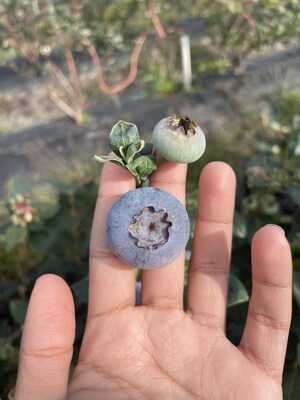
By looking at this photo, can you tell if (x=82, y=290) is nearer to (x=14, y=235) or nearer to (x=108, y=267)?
(x=108, y=267)

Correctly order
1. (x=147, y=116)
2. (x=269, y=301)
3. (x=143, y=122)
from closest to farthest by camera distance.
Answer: (x=269, y=301)
(x=143, y=122)
(x=147, y=116)

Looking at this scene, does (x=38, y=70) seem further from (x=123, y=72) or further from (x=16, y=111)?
(x=123, y=72)

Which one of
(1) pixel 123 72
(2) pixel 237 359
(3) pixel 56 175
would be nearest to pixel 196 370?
(2) pixel 237 359

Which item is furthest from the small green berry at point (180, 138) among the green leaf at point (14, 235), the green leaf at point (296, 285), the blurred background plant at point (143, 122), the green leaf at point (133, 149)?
the green leaf at point (14, 235)

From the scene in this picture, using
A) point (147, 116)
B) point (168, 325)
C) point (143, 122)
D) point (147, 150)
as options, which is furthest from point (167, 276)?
point (147, 116)

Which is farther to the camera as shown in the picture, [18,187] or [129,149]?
[18,187]

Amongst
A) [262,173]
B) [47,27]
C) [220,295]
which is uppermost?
[47,27]

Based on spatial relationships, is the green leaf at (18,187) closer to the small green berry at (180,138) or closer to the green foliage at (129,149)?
the green foliage at (129,149)

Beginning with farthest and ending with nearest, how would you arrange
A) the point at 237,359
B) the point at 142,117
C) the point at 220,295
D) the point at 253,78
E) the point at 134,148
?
the point at 253,78
the point at 142,117
the point at 220,295
the point at 237,359
the point at 134,148
